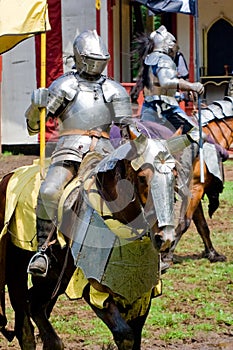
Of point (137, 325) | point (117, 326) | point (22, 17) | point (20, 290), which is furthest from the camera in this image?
point (20, 290)

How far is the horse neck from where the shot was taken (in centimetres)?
843

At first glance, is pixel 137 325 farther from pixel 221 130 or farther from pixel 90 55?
pixel 221 130

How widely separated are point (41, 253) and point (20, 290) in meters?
0.77

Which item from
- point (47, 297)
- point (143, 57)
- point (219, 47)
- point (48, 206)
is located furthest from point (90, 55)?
point (219, 47)

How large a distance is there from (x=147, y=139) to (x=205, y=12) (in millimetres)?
13127

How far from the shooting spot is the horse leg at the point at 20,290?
5789mm

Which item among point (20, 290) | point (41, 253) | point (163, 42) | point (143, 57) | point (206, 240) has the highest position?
point (163, 42)

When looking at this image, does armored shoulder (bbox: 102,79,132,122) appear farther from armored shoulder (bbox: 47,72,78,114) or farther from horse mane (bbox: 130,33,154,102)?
horse mane (bbox: 130,33,154,102)

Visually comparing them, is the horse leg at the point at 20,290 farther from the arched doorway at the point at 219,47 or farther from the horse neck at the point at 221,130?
the arched doorway at the point at 219,47

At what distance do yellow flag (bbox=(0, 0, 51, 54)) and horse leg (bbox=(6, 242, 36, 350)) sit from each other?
1404 millimetres

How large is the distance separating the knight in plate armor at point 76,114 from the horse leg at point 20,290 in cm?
63

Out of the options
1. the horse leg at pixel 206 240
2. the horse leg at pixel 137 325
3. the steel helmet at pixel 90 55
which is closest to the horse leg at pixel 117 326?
the horse leg at pixel 137 325

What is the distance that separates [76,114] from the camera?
537 centimetres

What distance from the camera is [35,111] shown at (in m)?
5.45
